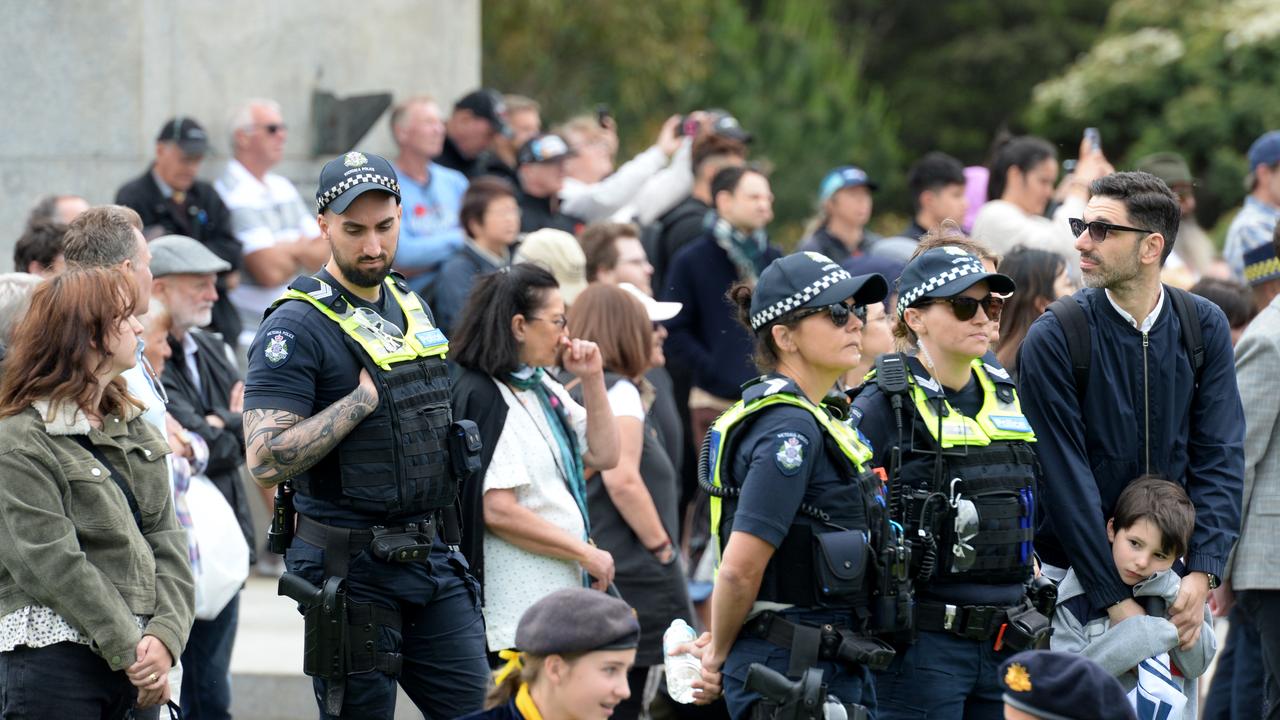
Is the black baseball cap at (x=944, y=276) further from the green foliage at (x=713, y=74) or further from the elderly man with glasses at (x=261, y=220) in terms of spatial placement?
the green foliage at (x=713, y=74)

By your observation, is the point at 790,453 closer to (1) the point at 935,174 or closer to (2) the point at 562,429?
(2) the point at 562,429

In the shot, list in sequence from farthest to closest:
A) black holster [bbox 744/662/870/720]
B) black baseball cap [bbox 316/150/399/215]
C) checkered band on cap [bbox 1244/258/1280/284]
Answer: checkered band on cap [bbox 1244/258/1280/284], black baseball cap [bbox 316/150/399/215], black holster [bbox 744/662/870/720]

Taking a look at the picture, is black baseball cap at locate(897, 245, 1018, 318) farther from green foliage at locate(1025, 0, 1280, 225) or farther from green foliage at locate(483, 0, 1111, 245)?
green foliage at locate(1025, 0, 1280, 225)

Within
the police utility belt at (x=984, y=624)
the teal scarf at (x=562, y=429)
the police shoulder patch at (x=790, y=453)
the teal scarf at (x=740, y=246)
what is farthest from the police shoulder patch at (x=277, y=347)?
the teal scarf at (x=740, y=246)

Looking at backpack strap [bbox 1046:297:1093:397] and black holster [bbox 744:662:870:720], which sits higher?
backpack strap [bbox 1046:297:1093:397]

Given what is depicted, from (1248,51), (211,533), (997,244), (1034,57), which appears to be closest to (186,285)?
(211,533)

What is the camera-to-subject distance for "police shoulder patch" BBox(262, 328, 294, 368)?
4902 millimetres

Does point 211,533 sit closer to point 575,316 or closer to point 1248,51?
point 575,316

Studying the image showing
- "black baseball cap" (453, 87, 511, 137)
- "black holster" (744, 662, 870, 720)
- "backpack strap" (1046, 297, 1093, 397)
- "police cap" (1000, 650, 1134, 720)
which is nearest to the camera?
"police cap" (1000, 650, 1134, 720)

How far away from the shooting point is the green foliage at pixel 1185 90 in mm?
22547

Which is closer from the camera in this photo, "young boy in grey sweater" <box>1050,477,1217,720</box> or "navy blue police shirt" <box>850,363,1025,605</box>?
"navy blue police shirt" <box>850,363,1025,605</box>

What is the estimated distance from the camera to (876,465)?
5043 mm

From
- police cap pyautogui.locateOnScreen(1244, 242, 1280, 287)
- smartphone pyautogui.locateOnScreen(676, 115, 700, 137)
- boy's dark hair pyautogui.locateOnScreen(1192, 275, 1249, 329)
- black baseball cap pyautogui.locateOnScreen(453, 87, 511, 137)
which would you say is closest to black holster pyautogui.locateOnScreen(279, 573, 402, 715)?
boy's dark hair pyautogui.locateOnScreen(1192, 275, 1249, 329)

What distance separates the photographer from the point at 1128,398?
213 inches
